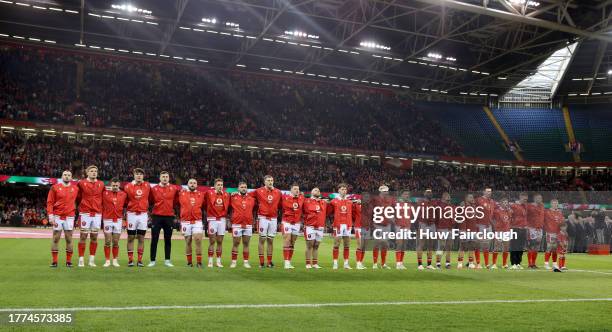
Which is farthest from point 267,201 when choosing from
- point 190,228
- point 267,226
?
point 190,228

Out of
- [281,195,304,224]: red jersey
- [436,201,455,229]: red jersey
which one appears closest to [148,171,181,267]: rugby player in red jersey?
[281,195,304,224]: red jersey

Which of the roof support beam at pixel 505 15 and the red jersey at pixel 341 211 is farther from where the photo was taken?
the roof support beam at pixel 505 15

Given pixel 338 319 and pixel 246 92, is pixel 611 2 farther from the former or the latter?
pixel 338 319

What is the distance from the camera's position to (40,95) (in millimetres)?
43125

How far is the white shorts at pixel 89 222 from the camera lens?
13.3 meters

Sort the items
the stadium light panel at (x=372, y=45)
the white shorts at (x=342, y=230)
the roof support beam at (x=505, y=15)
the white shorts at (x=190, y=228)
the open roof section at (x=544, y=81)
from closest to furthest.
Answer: the white shorts at (x=190, y=228), the white shorts at (x=342, y=230), the roof support beam at (x=505, y=15), the stadium light panel at (x=372, y=45), the open roof section at (x=544, y=81)

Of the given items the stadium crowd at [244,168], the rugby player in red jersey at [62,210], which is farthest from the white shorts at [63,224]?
the stadium crowd at [244,168]

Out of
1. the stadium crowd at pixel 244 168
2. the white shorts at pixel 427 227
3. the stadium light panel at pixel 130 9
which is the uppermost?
the stadium light panel at pixel 130 9

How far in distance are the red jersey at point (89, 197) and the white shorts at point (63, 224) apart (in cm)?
39

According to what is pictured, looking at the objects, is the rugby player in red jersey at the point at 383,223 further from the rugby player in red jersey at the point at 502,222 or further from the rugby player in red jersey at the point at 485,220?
the rugby player in red jersey at the point at 502,222

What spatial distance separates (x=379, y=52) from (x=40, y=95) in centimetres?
2796

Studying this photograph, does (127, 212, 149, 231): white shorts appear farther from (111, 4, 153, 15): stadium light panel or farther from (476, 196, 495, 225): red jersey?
(111, 4, 153, 15): stadium light panel

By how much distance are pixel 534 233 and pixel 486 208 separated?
71.6 inches

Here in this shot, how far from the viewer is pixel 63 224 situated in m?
12.9
